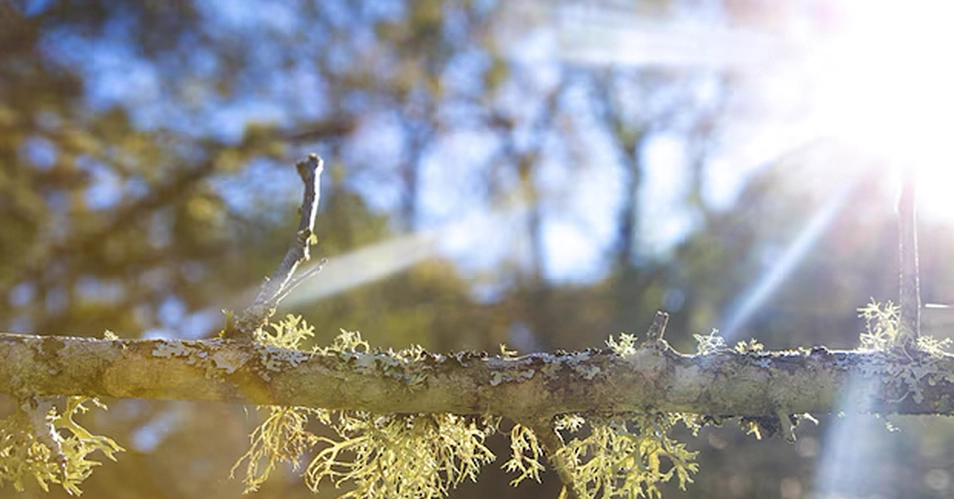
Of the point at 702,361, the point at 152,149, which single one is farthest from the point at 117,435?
the point at 702,361

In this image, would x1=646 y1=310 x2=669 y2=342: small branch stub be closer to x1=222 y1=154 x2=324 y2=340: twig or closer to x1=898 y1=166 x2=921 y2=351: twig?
x1=898 y1=166 x2=921 y2=351: twig

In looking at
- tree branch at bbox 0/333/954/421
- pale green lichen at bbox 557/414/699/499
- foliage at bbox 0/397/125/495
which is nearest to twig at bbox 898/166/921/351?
tree branch at bbox 0/333/954/421

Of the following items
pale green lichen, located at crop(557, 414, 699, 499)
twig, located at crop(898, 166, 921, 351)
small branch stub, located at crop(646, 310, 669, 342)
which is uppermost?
twig, located at crop(898, 166, 921, 351)

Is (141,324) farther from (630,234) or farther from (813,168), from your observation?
(813,168)

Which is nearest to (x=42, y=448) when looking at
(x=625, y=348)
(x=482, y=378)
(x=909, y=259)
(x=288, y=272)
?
(x=288, y=272)

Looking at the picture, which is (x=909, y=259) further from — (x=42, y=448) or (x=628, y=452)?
(x=42, y=448)

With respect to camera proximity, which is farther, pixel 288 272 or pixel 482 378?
pixel 288 272

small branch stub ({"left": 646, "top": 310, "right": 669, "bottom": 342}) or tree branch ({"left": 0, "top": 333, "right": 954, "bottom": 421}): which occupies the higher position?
small branch stub ({"left": 646, "top": 310, "right": 669, "bottom": 342})
